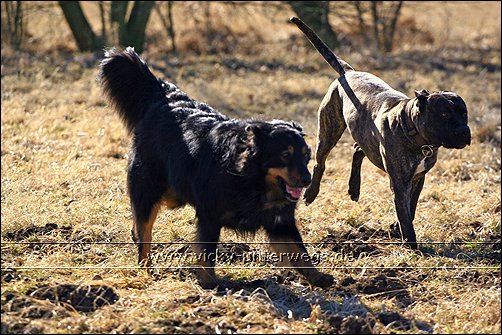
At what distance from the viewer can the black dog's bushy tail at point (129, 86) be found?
7.31 meters

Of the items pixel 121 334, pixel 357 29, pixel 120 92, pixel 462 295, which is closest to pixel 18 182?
pixel 120 92

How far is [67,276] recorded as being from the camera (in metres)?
6.11

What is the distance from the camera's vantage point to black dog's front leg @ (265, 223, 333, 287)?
245 inches

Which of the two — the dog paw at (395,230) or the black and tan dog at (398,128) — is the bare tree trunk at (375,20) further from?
the dog paw at (395,230)

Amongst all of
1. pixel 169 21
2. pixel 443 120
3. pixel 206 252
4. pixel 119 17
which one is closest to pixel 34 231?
pixel 206 252

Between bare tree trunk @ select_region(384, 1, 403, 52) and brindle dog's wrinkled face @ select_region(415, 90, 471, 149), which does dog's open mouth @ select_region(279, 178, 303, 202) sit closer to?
brindle dog's wrinkled face @ select_region(415, 90, 471, 149)

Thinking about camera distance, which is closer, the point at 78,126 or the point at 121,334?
the point at 121,334

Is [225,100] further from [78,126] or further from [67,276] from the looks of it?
[67,276]

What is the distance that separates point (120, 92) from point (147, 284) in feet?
6.33

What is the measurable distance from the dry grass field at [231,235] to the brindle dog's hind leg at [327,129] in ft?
0.61

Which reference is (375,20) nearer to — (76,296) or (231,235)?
(231,235)

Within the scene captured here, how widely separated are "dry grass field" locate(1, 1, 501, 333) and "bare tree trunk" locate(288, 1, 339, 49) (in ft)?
7.48

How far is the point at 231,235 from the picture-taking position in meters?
7.36

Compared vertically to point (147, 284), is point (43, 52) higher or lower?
higher
